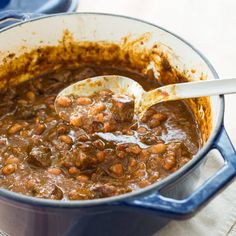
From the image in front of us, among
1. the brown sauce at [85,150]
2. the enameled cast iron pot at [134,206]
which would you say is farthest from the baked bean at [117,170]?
the enameled cast iron pot at [134,206]

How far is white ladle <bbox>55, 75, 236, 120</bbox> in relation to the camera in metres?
1.99

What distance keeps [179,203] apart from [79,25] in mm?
1431

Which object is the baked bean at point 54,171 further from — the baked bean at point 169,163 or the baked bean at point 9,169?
the baked bean at point 169,163

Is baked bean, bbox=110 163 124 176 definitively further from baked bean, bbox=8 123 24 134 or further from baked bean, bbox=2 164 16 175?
baked bean, bbox=8 123 24 134

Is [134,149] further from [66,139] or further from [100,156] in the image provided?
[66,139]

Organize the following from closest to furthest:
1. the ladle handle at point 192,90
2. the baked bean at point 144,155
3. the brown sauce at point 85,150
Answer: the ladle handle at point 192,90, the brown sauce at point 85,150, the baked bean at point 144,155

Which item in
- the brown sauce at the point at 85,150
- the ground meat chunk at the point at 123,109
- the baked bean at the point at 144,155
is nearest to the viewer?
the brown sauce at the point at 85,150

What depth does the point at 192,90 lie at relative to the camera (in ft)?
6.93

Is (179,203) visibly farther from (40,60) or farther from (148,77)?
(40,60)

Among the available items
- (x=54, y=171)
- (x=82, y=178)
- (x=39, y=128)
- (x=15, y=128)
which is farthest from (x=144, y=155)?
(x=15, y=128)

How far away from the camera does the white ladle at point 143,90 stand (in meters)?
1.99

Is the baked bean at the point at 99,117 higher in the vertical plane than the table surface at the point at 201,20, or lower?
lower

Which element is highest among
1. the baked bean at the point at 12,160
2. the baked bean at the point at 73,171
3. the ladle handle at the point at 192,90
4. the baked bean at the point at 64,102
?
the ladle handle at the point at 192,90

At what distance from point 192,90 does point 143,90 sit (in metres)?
0.41
